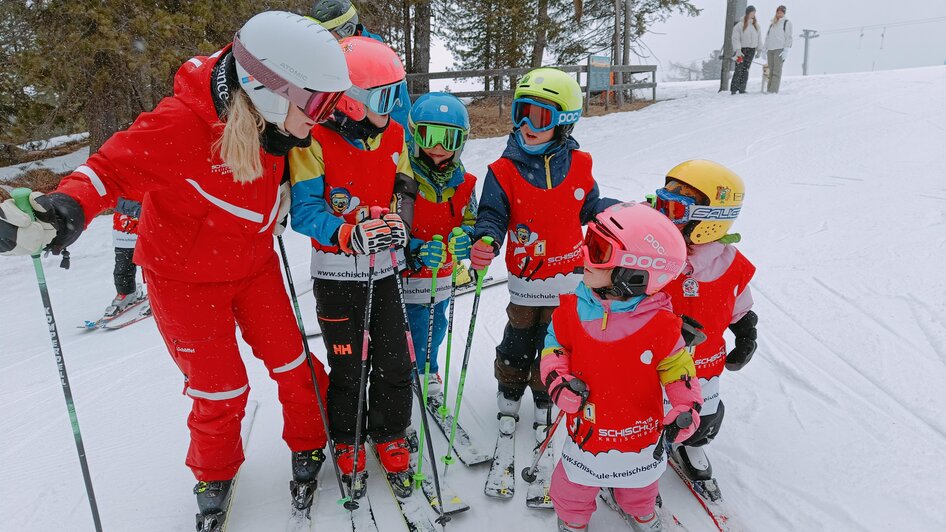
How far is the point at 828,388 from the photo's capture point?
11.9 ft

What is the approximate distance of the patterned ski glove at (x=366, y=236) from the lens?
245cm

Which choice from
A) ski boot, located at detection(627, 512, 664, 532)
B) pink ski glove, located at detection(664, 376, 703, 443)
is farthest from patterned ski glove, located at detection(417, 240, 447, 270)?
ski boot, located at detection(627, 512, 664, 532)

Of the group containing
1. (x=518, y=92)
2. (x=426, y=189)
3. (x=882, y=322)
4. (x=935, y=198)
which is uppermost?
(x=518, y=92)

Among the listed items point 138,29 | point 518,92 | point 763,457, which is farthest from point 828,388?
point 138,29

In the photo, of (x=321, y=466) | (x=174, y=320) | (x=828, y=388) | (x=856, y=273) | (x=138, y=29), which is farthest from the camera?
(x=138, y=29)

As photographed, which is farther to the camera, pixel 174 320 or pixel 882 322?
pixel 882 322

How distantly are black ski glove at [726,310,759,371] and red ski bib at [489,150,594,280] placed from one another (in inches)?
35.8

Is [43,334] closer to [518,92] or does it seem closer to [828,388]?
[518,92]

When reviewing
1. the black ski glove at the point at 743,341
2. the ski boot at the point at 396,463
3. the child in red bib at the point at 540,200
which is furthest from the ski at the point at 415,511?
the black ski glove at the point at 743,341

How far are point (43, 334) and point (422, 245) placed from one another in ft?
15.2

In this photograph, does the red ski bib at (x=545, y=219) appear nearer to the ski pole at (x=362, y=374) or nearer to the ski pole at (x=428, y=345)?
the ski pole at (x=428, y=345)

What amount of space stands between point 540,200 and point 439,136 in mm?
676

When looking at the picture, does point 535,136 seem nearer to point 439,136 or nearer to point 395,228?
point 439,136

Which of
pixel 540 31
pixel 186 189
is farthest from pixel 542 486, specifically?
pixel 540 31
